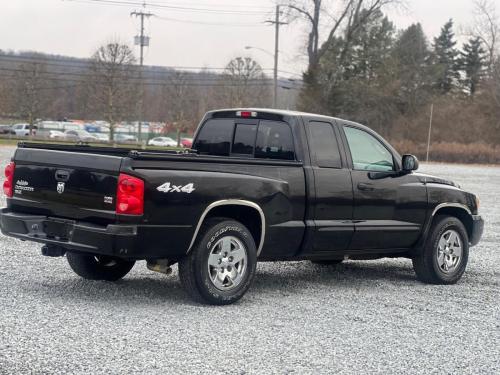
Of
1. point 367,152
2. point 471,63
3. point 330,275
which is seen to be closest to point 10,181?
point 367,152

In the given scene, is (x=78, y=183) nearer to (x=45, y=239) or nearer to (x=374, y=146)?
(x=45, y=239)

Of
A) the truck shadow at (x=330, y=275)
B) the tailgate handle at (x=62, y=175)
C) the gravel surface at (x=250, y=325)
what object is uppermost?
the tailgate handle at (x=62, y=175)

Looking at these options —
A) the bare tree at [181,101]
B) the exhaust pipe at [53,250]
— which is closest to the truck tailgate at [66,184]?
the exhaust pipe at [53,250]

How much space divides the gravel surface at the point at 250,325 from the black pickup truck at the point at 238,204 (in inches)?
15.7

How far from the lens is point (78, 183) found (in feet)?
22.0

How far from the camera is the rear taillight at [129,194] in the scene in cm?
638

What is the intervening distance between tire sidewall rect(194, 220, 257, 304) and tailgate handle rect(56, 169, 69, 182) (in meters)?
1.32

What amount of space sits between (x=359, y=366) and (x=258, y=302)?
212cm

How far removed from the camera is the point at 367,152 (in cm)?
855

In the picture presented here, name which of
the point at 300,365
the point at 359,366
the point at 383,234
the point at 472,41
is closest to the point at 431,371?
the point at 359,366

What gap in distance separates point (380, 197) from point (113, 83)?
200ft

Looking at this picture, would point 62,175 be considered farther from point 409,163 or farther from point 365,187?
point 409,163

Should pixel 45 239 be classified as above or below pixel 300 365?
above

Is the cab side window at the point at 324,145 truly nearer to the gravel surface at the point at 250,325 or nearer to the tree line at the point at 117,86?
the gravel surface at the point at 250,325
